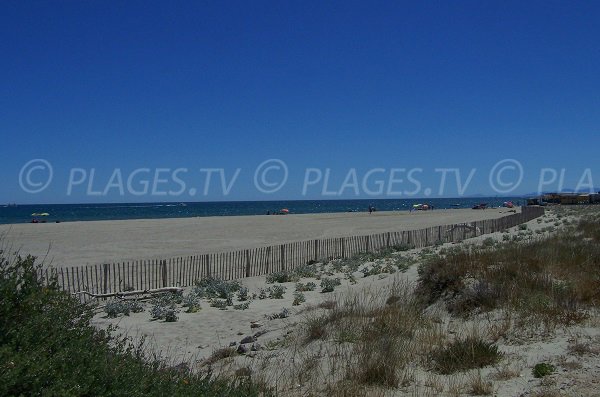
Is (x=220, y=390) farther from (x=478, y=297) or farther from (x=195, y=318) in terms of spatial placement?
(x=195, y=318)

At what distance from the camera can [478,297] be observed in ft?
27.5

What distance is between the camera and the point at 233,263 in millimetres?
20969

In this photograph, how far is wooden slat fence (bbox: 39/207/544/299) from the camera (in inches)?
645

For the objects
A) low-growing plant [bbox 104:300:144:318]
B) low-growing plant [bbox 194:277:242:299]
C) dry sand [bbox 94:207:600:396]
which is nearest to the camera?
dry sand [bbox 94:207:600:396]

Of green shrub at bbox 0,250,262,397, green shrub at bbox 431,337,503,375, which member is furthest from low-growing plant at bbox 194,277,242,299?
green shrub at bbox 0,250,262,397

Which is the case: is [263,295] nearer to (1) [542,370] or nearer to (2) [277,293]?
(2) [277,293]

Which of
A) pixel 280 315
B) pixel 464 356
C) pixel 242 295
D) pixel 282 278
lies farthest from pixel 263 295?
pixel 464 356

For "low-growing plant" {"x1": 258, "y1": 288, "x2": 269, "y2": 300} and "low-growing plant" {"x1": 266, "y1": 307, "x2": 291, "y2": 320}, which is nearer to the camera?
"low-growing plant" {"x1": 266, "y1": 307, "x2": 291, "y2": 320}

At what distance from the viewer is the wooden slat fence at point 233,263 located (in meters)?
16.4

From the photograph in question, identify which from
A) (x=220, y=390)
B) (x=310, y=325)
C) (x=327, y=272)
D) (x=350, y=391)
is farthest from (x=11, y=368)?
(x=327, y=272)

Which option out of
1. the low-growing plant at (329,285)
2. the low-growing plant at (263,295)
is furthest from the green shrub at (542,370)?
the low-growing plant at (263,295)

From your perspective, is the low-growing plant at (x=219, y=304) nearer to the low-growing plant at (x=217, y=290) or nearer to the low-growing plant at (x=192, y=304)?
the low-growing plant at (x=192, y=304)

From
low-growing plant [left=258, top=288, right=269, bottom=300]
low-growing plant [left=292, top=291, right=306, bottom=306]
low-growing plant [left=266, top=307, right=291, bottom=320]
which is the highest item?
low-growing plant [left=266, top=307, right=291, bottom=320]

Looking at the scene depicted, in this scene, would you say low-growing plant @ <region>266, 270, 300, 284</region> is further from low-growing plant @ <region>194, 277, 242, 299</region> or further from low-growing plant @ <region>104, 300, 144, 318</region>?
low-growing plant @ <region>104, 300, 144, 318</region>
